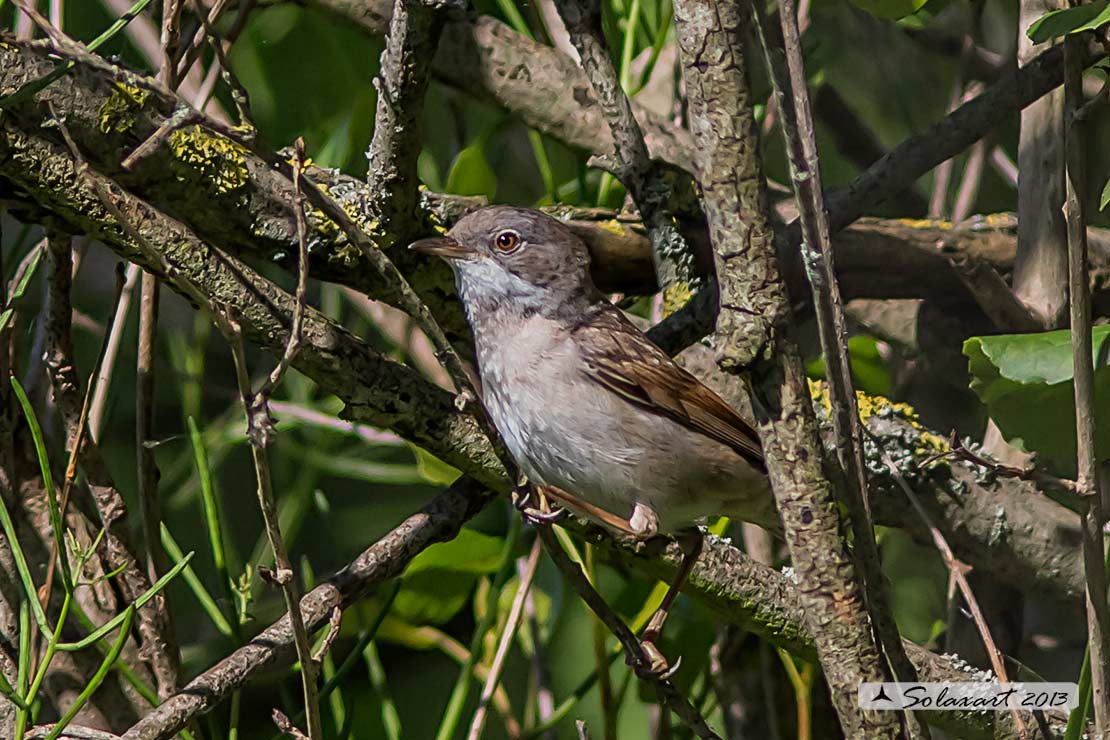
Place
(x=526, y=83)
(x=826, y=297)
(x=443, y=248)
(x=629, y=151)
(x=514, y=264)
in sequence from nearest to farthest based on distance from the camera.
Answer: (x=826, y=297)
(x=443, y=248)
(x=514, y=264)
(x=629, y=151)
(x=526, y=83)

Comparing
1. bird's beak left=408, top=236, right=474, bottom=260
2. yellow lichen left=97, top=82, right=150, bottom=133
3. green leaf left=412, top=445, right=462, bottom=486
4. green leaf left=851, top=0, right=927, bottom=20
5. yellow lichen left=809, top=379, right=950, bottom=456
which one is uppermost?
green leaf left=851, top=0, right=927, bottom=20

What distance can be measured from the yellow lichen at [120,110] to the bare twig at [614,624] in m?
1.26

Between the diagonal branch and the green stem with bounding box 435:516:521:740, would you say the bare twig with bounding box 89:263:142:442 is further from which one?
the green stem with bounding box 435:516:521:740

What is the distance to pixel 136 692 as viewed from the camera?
3385 millimetres

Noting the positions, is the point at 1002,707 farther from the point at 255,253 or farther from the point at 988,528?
the point at 255,253

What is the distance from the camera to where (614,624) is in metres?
2.52

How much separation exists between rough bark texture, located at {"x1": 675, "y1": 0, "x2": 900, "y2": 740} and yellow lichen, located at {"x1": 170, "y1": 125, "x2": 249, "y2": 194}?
134 centimetres

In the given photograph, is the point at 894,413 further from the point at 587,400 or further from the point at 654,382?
the point at 587,400

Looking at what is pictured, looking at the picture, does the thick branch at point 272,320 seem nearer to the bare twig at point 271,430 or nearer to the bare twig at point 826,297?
the bare twig at point 271,430

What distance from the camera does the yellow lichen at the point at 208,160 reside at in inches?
115

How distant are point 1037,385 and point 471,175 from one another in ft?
5.84

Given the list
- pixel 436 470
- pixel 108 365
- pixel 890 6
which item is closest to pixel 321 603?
pixel 436 470

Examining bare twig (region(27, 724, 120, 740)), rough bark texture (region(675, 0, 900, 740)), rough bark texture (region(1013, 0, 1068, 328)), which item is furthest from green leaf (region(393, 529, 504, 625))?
rough bark texture (region(1013, 0, 1068, 328))

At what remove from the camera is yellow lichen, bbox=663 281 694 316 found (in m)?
3.62
